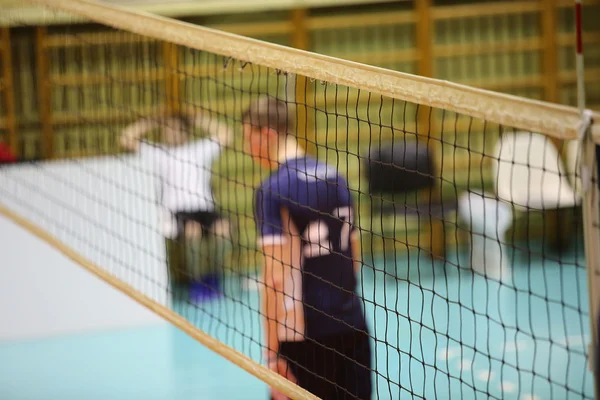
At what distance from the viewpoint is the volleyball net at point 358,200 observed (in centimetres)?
232

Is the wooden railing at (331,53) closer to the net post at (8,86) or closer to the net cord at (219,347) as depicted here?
the net post at (8,86)

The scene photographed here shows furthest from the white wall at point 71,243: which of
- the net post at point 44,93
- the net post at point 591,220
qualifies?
the net post at point 591,220

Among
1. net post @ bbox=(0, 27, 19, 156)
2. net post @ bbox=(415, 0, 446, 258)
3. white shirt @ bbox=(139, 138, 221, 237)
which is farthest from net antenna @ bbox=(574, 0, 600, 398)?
net post @ bbox=(0, 27, 19, 156)

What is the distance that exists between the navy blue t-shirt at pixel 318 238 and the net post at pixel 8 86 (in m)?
5.57

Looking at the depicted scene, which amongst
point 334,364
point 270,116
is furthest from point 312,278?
point 270,116

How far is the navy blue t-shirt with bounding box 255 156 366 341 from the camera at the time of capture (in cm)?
266

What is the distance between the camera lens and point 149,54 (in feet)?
25.5

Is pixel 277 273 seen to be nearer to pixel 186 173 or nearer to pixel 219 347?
pixel 219 347

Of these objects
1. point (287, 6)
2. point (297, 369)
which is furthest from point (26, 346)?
point (287, 6)

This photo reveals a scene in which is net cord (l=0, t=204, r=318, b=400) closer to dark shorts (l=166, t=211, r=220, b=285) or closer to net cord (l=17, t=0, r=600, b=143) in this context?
net cord (l=17, t=0, r=600, b=143)

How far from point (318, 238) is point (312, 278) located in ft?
0.48

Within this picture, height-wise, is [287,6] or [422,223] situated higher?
[287,6]

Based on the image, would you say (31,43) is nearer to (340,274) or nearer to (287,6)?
(287,6)

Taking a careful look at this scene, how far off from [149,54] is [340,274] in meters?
5.63
